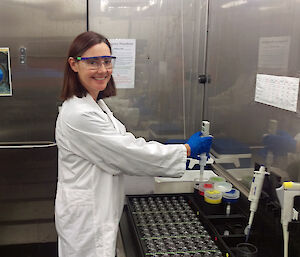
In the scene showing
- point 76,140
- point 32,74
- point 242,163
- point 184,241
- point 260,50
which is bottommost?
point 184,241

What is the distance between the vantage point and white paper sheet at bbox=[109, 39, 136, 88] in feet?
7.36

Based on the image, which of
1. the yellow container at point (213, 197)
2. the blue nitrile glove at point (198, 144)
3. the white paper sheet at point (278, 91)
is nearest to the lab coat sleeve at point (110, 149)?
the blue nitrile glove at point (198, 144)

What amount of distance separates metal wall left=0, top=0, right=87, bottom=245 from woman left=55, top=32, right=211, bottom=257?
88cm

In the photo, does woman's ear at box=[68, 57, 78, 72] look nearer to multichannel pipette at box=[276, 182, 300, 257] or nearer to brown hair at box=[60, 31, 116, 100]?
brown hair at box=[60, 31, 116, 100]

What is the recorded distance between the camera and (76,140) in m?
1.30

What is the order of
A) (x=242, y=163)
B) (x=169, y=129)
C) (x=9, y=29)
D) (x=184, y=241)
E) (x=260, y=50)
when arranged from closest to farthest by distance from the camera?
(x=184, y=241) < (x=260, y=50) < (x=242, y=163) < (x=9, y=29) < (x=169, y=129)

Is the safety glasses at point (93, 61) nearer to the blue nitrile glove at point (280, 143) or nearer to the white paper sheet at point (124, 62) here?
the blue nitrile glove at point (280, 143)

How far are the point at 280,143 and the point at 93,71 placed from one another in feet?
2.40

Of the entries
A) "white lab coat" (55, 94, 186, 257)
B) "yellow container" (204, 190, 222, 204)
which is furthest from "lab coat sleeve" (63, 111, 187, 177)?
"yellow container" (204, 190, 222, 204)

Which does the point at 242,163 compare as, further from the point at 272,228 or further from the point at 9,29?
the point at 9,29

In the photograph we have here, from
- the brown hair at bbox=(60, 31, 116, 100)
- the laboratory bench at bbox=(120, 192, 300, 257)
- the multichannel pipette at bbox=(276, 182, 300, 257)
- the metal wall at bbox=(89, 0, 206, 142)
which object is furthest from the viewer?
the metal wall at bbox=(89, 0, 206, 142)

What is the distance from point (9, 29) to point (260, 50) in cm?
138

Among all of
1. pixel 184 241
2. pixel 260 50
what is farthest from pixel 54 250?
pixel 260 50

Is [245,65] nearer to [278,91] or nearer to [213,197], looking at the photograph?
[278,91]
